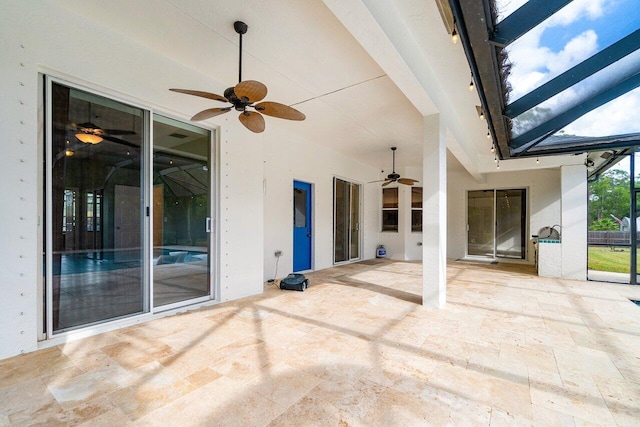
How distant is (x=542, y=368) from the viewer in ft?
7.65

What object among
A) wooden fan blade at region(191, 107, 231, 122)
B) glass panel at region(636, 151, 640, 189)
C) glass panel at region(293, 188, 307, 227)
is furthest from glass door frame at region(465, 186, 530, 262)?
wooden fan blade at region(191, 107, 231, 122)

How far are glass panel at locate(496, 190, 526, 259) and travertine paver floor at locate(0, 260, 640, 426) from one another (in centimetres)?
523

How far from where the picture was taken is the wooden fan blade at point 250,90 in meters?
2.50

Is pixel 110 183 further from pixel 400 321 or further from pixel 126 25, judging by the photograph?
pixel 400 321

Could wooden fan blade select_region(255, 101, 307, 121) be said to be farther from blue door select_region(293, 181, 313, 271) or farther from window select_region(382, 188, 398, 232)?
window select_region(382, 188, 398, 232)

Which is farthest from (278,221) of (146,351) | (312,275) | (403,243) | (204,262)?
(403,243)

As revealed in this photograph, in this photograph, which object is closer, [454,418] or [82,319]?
[454,418]

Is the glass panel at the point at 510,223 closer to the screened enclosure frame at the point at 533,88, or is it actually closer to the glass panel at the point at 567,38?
the screened enclosure frame at the point at 533,88

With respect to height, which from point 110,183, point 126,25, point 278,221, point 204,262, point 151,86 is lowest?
point 204,262

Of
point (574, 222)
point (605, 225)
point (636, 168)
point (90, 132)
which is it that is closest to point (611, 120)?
point (636, 168)

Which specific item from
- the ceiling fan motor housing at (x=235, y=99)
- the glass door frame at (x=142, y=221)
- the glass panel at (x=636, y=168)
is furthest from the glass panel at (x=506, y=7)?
the glass panel at (x=636, y=168)

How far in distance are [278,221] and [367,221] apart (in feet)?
12.8

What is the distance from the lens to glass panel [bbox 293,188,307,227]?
637 cm

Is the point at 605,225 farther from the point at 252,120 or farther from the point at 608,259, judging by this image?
the point at 252,120
